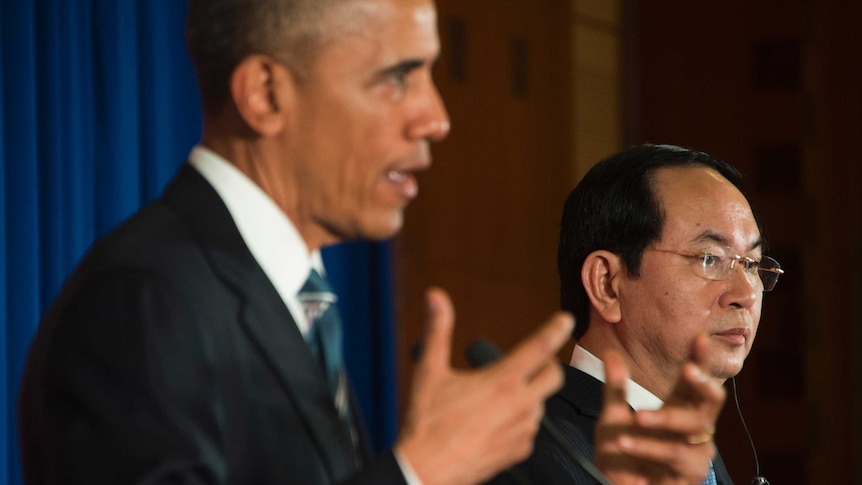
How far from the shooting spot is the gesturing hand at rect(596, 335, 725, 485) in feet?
5.05

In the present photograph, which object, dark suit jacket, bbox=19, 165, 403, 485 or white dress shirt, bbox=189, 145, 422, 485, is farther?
white dress shirt, bbox=189, 145, 422, 485

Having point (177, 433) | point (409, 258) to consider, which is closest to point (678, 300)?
point (177, 433)

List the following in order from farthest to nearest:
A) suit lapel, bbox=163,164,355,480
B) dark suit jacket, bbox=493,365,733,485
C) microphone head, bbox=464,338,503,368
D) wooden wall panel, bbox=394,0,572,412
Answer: wooden wall panel, bbox=394,0,572,412 → dark suit jacket, bbox=493,365,733,485 → microphone head, bbox=464,338,503,368 → suit lapel, bbox=163,164,355,480

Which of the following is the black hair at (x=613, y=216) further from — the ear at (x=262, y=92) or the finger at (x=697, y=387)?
the ear at (x=262, y=92)

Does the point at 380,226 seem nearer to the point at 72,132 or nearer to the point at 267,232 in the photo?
the point at 267,232

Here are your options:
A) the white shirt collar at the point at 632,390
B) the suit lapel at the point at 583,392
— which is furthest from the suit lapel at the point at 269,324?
the white shirt collar at the point at 632,390

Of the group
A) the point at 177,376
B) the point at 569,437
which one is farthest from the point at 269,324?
the point at 569,437

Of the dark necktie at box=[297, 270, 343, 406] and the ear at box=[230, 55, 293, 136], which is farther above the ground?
the ear at box=[230, 55, 293, 136]

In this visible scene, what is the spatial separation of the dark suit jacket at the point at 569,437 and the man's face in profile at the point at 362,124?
2.44 ft

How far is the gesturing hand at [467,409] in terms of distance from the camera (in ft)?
3.82

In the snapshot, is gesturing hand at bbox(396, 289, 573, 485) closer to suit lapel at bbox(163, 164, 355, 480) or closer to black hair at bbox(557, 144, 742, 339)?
suit lapel at bbox(163, 164, 355, 480)

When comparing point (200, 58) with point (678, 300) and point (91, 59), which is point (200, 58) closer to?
point (678, 300)

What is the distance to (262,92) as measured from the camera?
1276mm

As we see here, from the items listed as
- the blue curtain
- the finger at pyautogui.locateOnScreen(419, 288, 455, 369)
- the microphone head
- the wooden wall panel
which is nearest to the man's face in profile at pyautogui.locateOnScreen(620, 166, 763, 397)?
the microphone head
